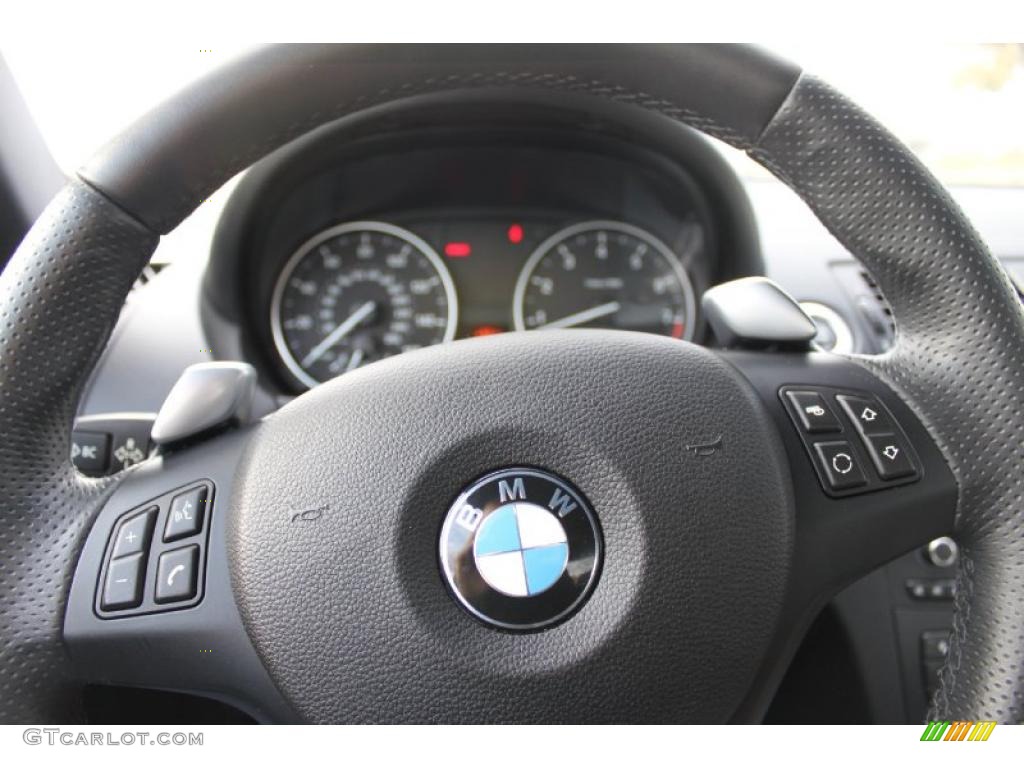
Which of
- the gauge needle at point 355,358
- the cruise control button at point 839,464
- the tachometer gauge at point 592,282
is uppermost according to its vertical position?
the cruise control button at point 839,464

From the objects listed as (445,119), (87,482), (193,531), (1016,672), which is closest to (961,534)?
(1016,672)

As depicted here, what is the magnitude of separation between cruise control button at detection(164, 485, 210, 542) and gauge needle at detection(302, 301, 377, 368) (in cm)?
110

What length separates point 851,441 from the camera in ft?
2.60

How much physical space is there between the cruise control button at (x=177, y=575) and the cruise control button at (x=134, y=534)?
0.02 metres

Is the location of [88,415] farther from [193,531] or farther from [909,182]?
[909,182]

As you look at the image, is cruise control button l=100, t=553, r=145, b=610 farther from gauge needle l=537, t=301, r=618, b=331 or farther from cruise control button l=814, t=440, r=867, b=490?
gauge needle l=537, t=301, r=618, b=331

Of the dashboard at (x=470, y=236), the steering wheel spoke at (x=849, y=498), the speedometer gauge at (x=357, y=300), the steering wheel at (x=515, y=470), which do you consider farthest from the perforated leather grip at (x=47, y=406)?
the speedometer gauge at (x=357, y=300)

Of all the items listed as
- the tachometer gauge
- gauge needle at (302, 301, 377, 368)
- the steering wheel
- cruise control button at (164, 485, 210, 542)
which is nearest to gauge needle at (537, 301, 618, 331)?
the tachometer gauge

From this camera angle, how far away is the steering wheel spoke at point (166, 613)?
728mm

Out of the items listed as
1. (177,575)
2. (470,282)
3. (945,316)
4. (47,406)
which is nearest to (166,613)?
(177,575)

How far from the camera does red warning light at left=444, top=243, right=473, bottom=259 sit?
77.2 inches

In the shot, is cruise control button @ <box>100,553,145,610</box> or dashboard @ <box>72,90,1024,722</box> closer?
cruise control button @ <box>100,553,145,610</box>
